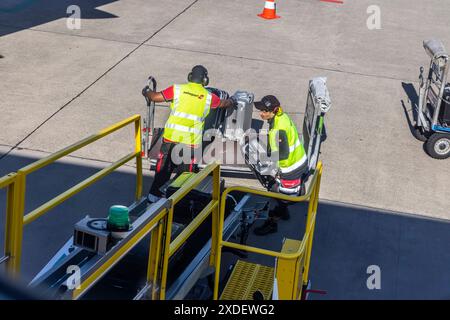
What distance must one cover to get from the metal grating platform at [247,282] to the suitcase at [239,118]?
9.73 feet

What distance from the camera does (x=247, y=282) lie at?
235 inches

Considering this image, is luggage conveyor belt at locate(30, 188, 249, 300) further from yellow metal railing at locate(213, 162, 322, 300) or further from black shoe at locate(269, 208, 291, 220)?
black shoe at locate(269, 208, 291, 220)

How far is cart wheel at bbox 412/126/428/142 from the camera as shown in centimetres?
1033

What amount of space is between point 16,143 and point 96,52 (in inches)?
171

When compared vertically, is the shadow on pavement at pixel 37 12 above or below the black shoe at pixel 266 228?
above

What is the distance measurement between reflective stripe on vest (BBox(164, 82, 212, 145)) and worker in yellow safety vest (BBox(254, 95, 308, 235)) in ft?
2.20

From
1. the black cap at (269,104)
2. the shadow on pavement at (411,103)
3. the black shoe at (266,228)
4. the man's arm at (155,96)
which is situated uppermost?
the black cap at (269,104)

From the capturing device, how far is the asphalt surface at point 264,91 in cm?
754

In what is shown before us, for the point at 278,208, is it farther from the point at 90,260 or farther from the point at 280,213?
the point at 90,260

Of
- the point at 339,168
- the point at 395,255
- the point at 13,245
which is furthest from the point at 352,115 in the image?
the point at 13,245

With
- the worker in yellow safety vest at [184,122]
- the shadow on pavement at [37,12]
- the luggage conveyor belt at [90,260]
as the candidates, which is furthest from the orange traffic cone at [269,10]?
the luggage conveyor belt at [90,260]

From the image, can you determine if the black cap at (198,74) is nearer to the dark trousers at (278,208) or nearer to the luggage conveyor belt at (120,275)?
the dark trousers at (278,208)
